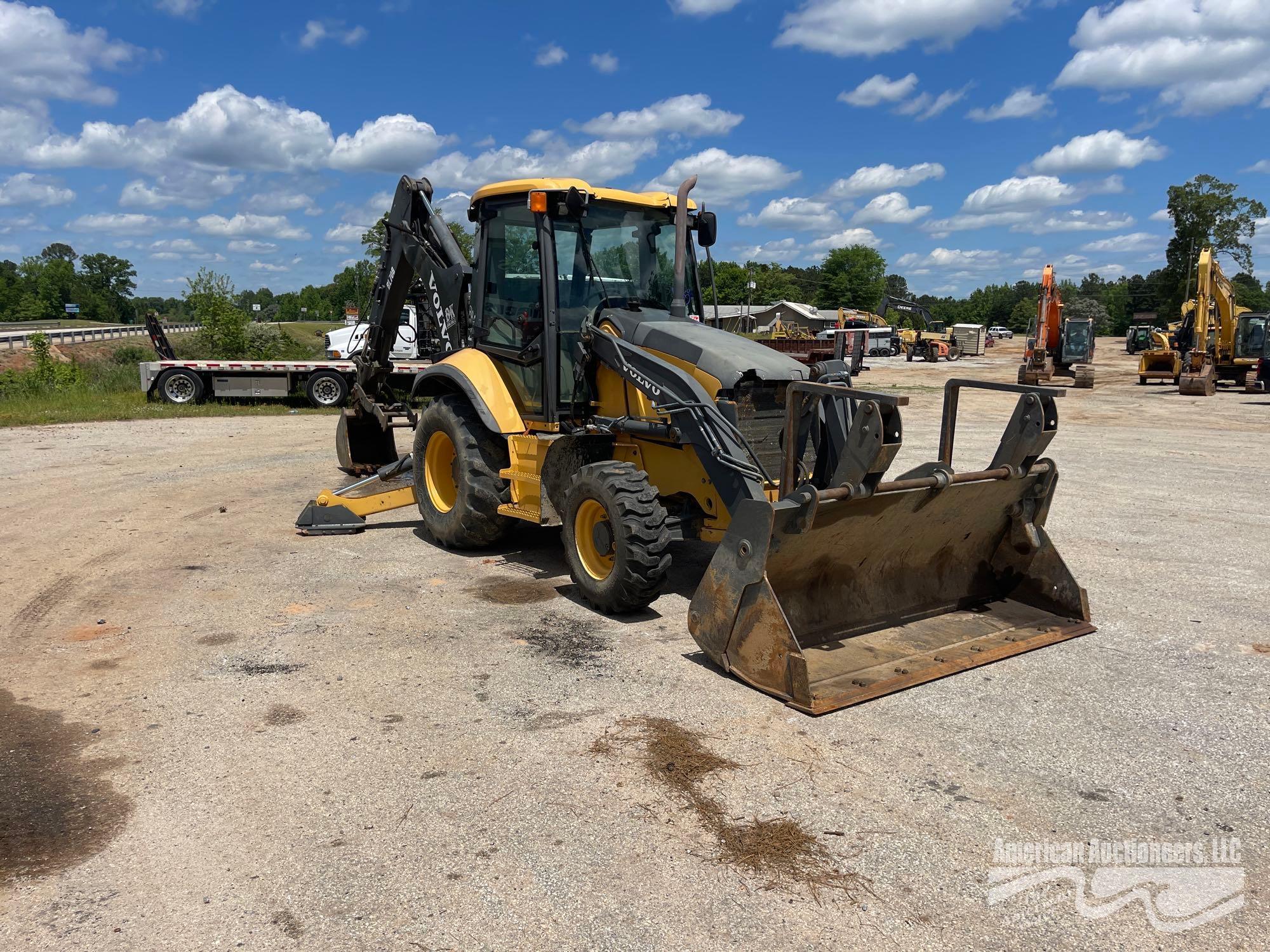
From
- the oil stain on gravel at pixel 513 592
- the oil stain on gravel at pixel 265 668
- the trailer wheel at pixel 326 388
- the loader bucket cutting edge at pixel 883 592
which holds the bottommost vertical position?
the oil stain on gravel at pixel 265 668

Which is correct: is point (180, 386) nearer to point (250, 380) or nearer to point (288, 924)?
point (250, 380)

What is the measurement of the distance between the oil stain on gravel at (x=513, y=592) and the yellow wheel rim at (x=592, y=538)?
458 millimetres

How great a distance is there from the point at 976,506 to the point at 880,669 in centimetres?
131

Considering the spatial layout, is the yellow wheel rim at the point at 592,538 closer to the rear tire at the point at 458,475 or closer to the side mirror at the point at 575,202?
the rear tire at the point at 458,475

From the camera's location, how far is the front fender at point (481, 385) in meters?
7.12

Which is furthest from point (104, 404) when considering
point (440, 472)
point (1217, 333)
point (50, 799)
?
point (1217, 333)

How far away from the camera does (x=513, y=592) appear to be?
21.6ft

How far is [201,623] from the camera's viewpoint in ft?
19.3

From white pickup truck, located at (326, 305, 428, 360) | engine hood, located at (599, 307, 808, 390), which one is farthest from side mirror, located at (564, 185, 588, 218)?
white pickup truck, located at (326, 305, 428, 360)

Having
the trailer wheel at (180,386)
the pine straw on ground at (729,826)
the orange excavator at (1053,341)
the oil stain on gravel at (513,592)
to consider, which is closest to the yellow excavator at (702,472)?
the oil stain on gravel at (513,592)

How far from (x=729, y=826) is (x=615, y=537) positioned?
236 centimetres

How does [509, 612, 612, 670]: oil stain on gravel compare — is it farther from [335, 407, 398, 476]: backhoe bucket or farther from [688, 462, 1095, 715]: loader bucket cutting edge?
[335, 407, 398, 476]: backhoe bucket

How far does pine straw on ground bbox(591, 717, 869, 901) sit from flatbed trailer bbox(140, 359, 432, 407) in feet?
54.9

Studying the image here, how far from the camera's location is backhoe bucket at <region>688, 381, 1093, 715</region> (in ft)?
15.1
